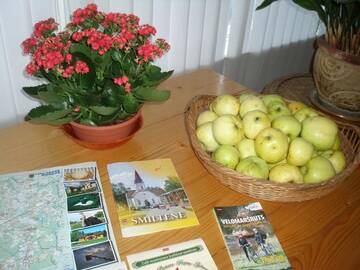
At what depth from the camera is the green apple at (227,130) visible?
0.77m

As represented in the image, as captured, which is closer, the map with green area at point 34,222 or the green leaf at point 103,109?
the map with green area at point 34,222

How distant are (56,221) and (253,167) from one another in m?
0.40

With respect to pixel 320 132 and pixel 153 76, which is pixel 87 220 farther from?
pixel 320 132

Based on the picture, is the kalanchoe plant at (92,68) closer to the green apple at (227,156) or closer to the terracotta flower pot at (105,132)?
the terracotta flower pot at (105,132)

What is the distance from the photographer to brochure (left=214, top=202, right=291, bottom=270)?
0.62m

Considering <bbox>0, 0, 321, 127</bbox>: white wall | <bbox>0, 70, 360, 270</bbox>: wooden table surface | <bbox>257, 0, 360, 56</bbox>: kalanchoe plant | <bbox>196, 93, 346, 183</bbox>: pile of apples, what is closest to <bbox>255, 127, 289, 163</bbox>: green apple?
<bbox>196, 93, 346, 183</bbox>: pile of apples

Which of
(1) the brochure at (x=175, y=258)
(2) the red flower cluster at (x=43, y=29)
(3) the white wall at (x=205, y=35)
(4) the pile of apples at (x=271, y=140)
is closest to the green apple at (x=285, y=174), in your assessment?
(4) the pile of apples at (x=271, y=140)

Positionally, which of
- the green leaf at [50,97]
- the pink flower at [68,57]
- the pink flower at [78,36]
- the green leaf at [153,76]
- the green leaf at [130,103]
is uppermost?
the pink flower at [78,36]

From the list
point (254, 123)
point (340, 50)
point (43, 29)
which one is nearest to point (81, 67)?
point (43, 29)

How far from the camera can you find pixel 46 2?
0.94m

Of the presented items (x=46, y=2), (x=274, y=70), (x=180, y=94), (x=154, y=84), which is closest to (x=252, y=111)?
(x=154, y=84)

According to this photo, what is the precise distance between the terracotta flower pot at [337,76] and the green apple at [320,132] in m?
0.30

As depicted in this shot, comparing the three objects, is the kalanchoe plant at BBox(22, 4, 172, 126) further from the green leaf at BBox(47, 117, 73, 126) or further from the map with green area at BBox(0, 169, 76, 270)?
the map with green area at BBox(0, 169, 76, 270)

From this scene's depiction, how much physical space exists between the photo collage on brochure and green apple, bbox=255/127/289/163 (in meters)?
0.35
